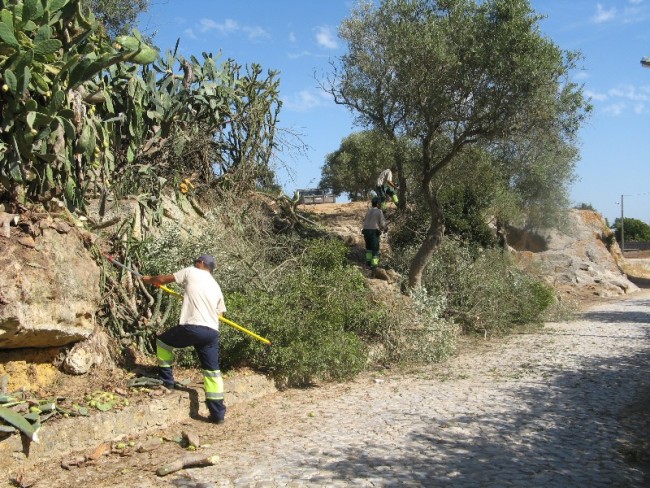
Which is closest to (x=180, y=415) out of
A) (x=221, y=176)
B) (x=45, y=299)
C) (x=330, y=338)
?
(x=45, y=299)

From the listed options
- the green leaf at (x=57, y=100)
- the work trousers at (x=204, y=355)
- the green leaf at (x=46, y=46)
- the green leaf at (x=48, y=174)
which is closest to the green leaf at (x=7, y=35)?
the green leaf at (x=46, y=46)

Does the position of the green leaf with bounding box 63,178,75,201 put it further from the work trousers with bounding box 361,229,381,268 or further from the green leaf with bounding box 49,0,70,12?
the work trousers with bounding box 361,229,381,268

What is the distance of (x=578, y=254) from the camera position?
89.7 feet

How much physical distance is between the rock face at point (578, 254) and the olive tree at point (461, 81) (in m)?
10.1

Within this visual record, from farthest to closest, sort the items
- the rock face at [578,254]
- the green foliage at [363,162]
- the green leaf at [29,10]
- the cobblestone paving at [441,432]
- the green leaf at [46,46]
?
1. the rock face at [578,254]
2. the green foliage at [363,162]
3. the green leaf at [46,46]
4. the green leaf at [29,10]
5. the cobblestone paving at [441,432]

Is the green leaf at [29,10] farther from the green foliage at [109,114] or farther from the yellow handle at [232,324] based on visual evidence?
the yellow handle at [232,324]

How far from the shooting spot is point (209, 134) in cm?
1162

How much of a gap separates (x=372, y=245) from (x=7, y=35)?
8.08m

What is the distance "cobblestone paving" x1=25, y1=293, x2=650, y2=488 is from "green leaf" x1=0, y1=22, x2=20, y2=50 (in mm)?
3830

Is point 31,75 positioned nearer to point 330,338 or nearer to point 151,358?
point 151,358

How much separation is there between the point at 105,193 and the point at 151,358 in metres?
2.29

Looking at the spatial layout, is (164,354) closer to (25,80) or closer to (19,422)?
(19,422)

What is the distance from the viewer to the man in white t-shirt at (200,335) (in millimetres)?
6336

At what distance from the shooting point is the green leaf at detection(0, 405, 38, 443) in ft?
15.8
